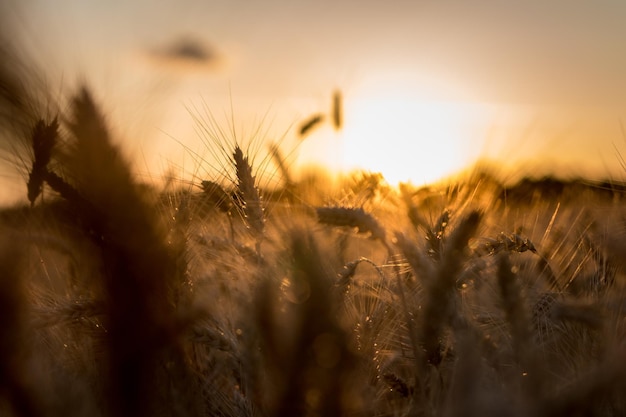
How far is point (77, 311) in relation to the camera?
1461 mm

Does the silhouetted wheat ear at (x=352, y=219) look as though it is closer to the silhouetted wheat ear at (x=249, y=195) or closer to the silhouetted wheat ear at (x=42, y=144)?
the silhouetted wheat ear at (x=249, y=195)

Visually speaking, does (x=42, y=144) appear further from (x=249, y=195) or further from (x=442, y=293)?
(x=442, y=293)

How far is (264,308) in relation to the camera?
1.03 m

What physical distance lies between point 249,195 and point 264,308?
0.82m

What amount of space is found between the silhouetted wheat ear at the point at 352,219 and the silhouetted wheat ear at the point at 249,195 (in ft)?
0.59

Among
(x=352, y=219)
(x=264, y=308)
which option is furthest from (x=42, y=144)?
(x=352, y=219)

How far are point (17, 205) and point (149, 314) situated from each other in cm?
70

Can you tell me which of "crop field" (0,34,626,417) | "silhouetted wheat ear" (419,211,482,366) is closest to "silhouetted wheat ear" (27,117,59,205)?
"crop field" (0,34,626,417)

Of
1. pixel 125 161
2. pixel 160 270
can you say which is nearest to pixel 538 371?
pixel 160 270

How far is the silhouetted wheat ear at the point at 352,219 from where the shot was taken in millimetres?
1681

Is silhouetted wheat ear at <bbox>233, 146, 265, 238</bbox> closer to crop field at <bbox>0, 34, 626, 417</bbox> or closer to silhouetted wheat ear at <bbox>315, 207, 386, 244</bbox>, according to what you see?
crop field at <bbox>0, 34, 626, 417</bbox>

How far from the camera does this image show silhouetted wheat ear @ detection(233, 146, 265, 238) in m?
1.78

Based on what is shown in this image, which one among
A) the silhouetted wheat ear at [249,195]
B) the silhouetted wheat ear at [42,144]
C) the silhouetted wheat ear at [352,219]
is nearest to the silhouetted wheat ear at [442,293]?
the silhouetted wheat ear at [352,219]

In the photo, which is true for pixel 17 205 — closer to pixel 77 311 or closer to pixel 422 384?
pixel 77 311
